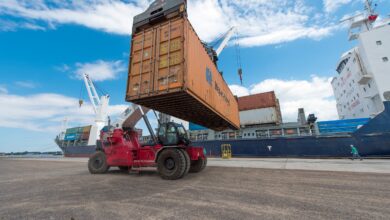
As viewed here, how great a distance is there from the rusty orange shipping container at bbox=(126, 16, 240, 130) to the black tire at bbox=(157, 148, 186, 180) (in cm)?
186

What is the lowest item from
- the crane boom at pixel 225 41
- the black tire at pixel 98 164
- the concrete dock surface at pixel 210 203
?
the concrete dock surface at pixel 210 203

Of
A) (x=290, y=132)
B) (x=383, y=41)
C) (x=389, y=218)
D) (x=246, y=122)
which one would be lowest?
(x=389, y=218)

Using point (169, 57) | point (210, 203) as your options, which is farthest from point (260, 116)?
point (210, 203)

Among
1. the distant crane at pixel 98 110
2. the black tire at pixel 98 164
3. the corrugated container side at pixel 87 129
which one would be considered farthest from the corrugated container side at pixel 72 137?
the black tire at pixel 98 164

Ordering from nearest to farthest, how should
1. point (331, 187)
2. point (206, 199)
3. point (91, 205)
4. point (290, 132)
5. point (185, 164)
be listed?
point (91, 205) < point (206, 199) < point (331, 187) < point (185, 164) < point (290, 132)

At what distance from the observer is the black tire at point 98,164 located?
8170mm

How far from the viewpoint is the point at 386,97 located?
17.6m

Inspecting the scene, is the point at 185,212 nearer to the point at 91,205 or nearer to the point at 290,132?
the point at 91,205

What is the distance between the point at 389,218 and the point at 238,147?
1504 cm

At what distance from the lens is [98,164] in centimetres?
833

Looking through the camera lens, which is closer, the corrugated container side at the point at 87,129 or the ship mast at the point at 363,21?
the ship mast at the point at 363,21

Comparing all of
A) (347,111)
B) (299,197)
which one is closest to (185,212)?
(299,197)

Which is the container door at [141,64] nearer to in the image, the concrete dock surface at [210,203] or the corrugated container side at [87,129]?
the concrete dock surface at [210,203]

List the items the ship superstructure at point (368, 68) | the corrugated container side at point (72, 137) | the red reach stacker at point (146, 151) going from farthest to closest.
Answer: the corrugated container side at point (72, 137), the ship superstructure at point (368, 68), the red reach stacker at point (146, 151)
